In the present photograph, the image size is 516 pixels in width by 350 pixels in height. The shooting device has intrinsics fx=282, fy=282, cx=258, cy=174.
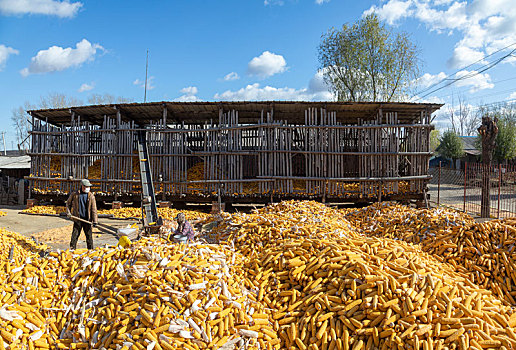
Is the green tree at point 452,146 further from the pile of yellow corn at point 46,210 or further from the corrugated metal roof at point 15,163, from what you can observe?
the corrugated metal roof at point 15,163

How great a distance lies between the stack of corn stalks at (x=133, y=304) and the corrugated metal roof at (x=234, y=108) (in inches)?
355

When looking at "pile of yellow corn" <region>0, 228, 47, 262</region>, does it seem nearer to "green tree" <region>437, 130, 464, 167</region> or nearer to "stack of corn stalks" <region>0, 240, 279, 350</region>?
"stack of corn stalks" <region>0, 240, 279, 350</region>

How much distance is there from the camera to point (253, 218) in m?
7.04

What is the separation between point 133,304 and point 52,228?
9789mm

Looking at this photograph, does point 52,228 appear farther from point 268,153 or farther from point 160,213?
point 268,153

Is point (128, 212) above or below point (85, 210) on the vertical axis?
below

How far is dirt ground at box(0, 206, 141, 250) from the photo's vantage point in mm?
8609

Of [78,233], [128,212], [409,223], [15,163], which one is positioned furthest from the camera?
[15,163]

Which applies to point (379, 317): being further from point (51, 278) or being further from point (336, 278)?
point (51, 278)

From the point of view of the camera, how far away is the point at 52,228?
10.8 m

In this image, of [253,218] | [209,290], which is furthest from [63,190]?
[209,290]

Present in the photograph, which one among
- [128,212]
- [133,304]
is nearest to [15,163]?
[128,212]

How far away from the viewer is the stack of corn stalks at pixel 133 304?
3105 mm

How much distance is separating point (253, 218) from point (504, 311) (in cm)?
479
